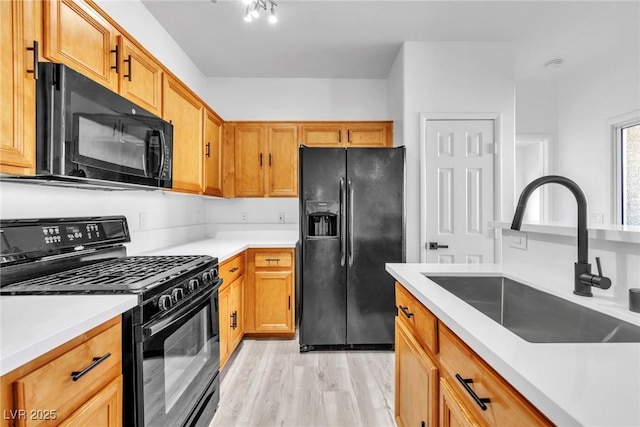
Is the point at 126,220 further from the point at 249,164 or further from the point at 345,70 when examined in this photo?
the point at 345,70

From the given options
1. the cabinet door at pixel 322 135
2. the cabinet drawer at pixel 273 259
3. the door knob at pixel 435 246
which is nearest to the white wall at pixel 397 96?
the cabinet door at pixel 322 135

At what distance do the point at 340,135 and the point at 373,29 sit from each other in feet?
3.46

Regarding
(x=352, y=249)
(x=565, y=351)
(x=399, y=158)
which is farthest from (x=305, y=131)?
(x=565, y=351)

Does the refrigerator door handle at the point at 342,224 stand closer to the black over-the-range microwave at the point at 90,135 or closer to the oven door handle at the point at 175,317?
the oven door handle at the point at 175,317

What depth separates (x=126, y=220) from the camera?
2.12 meters

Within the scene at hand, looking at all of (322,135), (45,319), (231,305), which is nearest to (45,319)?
(45,319)

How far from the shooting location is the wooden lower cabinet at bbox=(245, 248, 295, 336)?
301 centimetres

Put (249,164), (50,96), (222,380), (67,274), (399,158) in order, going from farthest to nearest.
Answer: (249,164) → (399,158) → (222,380) → (67,274) → (50,96)

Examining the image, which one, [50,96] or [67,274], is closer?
[50,96]

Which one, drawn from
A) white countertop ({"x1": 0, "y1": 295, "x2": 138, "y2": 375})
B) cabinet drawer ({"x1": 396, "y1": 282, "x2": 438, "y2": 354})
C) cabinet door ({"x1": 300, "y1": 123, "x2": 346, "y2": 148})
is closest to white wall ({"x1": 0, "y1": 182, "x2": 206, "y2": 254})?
white countertop ({"x1": 0, "y1": 295, "x2": 138, "y2": 375})

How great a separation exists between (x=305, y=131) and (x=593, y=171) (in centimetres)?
312

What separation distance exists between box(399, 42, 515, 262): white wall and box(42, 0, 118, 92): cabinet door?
2.21 metres

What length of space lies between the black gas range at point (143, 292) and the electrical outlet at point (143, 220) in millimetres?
340

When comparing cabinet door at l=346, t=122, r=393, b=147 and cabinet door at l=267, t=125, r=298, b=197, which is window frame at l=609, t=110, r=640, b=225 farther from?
cabinet door at l=267, t=125, r=298, b=197
